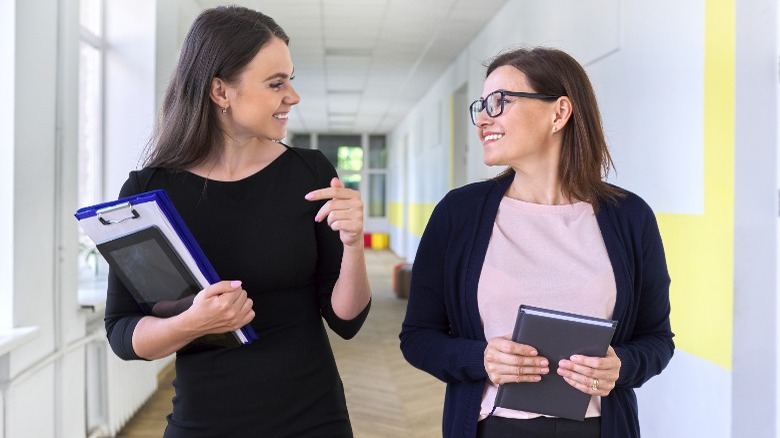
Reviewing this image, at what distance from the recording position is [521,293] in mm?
1479

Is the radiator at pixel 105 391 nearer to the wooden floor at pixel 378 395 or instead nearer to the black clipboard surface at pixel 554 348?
the wooden floor at pixel 378 395

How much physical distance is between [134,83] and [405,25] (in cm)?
343

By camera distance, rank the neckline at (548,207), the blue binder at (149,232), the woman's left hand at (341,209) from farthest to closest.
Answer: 1. the neckline at (548,207)
2. the woman's left hand at (341,209)
3. the blue binder at (149,232)

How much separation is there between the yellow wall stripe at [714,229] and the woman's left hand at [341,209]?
2.15 metres

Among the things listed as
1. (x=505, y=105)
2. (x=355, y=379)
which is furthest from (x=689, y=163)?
(x=355, y=379)

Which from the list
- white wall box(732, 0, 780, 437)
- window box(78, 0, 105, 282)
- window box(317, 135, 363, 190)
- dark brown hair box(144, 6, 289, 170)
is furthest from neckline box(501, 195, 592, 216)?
window box(317, 135, 363, 190)

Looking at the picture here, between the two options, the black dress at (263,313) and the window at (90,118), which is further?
the window at (90,118)

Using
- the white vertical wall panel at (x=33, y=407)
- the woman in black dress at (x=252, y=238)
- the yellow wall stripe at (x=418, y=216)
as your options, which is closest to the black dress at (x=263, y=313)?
the woman in black dress at (x=252, y=238)

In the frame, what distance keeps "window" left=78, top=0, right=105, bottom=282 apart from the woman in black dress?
3.71 metres

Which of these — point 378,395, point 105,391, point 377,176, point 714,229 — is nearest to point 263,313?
point 714,229

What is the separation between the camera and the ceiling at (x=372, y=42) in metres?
7.11

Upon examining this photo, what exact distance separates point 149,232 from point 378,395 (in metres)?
4.18

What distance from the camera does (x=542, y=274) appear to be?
4.91 ft

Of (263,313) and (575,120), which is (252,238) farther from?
(575,120)
